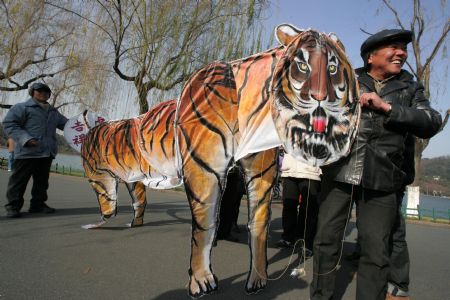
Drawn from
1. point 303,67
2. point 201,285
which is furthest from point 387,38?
point 201,285

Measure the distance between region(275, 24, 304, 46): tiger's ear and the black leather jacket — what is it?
2.10ft

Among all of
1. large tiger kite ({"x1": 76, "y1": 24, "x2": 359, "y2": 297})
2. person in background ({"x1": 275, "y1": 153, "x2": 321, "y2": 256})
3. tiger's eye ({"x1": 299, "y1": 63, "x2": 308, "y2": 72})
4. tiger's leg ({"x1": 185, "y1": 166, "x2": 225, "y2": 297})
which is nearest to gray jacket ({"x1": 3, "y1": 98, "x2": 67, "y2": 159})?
large tiger kite ({"x1": 76, "y1": 24, "x2": 359, "y2": 297})

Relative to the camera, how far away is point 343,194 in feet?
7.74

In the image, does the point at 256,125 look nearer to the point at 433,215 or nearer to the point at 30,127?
the point at 30,127

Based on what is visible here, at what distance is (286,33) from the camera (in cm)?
221

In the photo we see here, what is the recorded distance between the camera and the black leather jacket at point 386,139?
7.04ft

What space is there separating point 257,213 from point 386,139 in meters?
1.01

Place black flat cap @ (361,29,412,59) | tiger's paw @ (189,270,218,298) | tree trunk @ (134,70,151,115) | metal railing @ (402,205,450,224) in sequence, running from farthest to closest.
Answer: metal railing @ (402,205,450,224) → tree trunk @ (134,70,151,115) → tiger's paw @ (189,270,218,298) → black flat cap @ (361,29,412,59)

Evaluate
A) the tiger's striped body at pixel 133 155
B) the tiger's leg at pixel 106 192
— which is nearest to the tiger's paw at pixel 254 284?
the tiger's striped body at pixel 133 155

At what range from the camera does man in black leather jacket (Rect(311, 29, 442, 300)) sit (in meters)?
2.16

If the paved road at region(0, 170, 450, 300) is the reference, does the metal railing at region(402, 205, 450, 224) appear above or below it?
above

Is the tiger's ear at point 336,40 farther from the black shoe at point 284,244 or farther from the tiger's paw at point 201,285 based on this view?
the black shoe at point 284,244

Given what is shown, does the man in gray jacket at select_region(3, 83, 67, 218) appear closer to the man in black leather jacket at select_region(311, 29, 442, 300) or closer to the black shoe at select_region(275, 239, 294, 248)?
the black shoe at select_region(275, 239, 294, 248)

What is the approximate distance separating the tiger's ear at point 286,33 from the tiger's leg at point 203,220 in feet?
3.22
